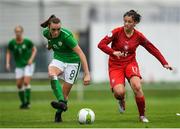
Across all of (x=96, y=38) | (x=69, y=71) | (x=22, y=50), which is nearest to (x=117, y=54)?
(x=69, y=71)

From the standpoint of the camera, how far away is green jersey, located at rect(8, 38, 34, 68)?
25.6 metres

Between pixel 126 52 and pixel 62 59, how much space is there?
142cm

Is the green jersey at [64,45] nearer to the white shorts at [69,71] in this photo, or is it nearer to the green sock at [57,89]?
the white shorts at [69,71]

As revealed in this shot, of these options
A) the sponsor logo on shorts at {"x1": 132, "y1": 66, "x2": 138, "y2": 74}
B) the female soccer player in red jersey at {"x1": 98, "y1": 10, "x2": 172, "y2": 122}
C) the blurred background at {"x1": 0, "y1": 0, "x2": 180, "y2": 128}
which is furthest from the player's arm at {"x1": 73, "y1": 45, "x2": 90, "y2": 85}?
the blurred background at {"x1": 0, "y1": 0, "x2": 180, "y2": 128}

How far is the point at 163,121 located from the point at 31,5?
26.0 meters

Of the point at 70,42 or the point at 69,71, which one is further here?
the point at 69,71

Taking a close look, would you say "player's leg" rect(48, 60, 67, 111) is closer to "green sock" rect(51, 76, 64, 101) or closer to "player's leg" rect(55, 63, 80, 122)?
"green sock" rect(51, 76, 64, 101)

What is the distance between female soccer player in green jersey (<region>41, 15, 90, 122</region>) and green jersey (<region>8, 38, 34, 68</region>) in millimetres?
7716

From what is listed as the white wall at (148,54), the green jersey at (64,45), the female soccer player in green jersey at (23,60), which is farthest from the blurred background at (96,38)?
the green jersey at (64,45)

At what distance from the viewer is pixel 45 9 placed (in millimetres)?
42312

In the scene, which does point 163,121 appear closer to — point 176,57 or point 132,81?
point 132,81

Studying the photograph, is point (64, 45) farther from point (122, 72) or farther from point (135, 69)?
point (135, 69)

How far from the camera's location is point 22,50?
84.3 feet

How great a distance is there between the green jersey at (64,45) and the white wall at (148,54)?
2101 centimetres
